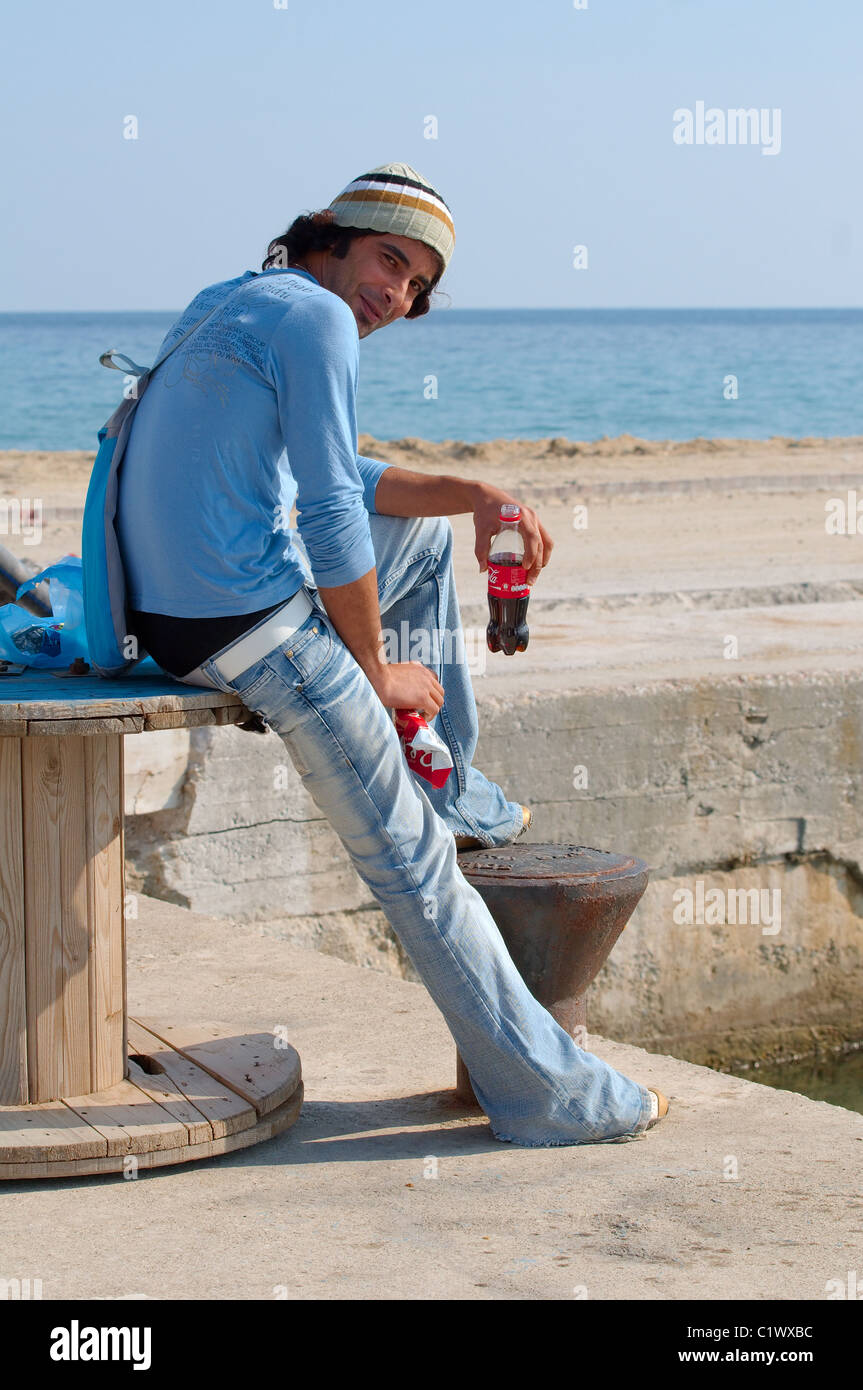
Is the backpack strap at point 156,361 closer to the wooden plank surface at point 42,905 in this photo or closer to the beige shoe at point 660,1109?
the wooden plank surface at point 42,905

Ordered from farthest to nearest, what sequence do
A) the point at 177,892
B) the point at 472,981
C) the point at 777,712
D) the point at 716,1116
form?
the point at 777,712 < the point at 177,892 < the point at 716,1116 < the point at 472,981

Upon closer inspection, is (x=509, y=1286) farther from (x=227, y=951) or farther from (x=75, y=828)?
(x=227, y=951)

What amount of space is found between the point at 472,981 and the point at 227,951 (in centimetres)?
184

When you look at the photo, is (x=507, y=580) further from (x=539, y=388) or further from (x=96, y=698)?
(x=539, y=388)

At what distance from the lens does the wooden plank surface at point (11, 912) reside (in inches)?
138

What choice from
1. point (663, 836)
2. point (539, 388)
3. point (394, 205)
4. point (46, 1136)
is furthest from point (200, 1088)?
point (539, 388)

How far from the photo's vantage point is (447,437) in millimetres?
37125

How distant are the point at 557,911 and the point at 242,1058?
2.70 ft

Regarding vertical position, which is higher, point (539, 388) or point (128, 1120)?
point (539, 388)

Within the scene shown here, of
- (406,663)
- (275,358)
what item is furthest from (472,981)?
(275,358)

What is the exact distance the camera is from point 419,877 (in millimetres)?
3533

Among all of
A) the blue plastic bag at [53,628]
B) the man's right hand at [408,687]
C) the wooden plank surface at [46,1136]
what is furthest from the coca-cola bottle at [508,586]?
the wooden plank surface at [46,1136]

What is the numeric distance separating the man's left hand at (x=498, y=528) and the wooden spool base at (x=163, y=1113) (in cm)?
128

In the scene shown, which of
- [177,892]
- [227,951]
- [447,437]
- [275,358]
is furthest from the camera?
[447,437]
